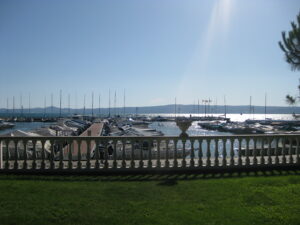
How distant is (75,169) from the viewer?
895 cm

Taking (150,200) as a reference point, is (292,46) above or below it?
above

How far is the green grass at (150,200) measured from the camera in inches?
205

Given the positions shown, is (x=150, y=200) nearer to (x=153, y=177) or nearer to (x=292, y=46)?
(x=153, y=177)

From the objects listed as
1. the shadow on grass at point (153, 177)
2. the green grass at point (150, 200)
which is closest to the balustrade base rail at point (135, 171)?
the shadow on grass at point (153, 177)

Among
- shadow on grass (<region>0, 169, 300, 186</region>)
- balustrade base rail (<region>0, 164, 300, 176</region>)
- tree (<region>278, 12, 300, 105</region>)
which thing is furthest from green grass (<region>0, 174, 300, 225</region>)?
tree (<region>278, 12, 300, 105</region>)

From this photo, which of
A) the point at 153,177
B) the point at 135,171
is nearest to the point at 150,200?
the point at 153,177

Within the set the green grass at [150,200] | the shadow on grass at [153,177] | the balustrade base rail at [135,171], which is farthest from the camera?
the balustrade base rail at [135,171]

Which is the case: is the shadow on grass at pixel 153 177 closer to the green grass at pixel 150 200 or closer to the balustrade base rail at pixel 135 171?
the green grass at pixel 150 200

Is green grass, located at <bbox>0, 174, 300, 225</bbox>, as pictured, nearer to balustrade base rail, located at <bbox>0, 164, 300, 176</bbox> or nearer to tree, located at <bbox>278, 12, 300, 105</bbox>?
balustrade base rail, located at <bbox>0, 164, 300, 176</bbox>

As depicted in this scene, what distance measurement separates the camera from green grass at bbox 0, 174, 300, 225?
521 cm

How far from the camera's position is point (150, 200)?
6238 mm

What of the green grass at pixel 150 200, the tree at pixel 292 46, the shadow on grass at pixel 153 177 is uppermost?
the tree at pixel 292 46

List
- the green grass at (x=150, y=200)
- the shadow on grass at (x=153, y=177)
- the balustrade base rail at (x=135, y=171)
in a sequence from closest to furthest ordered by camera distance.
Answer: the green grass at (x=150, y=200), the shadow on grass at (x=153, y=177), the balustrade base rail at (x=135, y=171)

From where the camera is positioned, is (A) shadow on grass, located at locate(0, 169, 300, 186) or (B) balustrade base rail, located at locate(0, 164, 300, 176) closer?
(A) shadow on grass, located at locate(0, 169, 300, 186)
